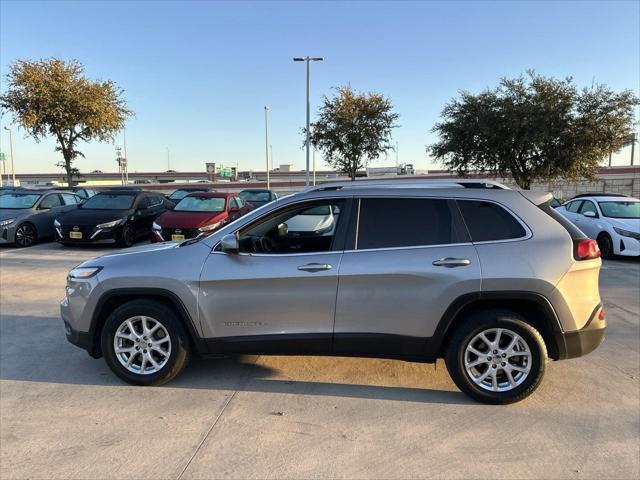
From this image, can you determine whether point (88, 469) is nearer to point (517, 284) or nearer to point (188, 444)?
point (188, 444)

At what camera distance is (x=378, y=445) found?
10.3ft

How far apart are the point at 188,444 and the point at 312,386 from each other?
47.2 inches

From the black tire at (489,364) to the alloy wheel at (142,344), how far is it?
2302mm

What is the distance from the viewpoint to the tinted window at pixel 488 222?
365cm

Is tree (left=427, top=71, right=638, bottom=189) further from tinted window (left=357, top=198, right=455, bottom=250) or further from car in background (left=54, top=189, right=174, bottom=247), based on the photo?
tinted window (left=357, top=198, right=455, bottom=250)

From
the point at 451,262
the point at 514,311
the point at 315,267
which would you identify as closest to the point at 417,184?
the point at 451,262

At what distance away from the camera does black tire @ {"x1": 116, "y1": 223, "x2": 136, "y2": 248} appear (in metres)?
Result: 12.3

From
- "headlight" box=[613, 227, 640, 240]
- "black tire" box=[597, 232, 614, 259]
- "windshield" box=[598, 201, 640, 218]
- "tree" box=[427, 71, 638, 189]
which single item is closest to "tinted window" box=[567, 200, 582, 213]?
"windshield" box=[598, 201, 640, 218]

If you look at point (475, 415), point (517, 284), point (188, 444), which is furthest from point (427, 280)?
point (188, 444)

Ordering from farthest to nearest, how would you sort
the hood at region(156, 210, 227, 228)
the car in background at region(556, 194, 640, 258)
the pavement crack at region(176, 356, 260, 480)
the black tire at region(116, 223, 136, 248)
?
the black tire at region(116, 223, 136, 248)
the hood at region(156, 210, 227, 228)
the car in background at region(556, 194, 640, 258)
the pavement crack at region(176, 356, 260, 480)

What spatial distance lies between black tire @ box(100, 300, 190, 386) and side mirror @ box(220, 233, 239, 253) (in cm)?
72

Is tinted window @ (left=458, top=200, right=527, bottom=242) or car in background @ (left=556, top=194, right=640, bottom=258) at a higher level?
tinted window @ (left=458, top=200, right=527, bottom=242)

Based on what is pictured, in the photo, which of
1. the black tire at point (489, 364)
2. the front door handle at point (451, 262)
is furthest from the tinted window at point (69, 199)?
the black tire at point (489, 364)

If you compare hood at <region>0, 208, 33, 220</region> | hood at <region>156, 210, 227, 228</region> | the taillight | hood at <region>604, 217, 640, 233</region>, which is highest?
the taillight
